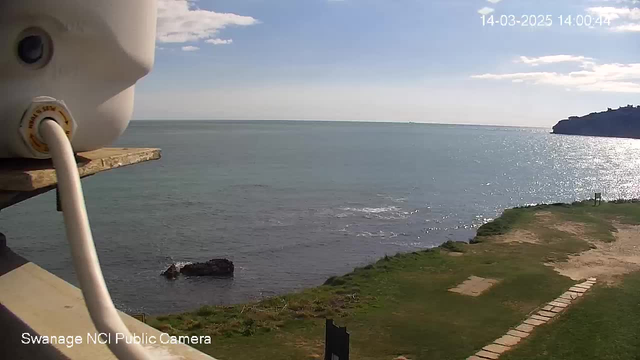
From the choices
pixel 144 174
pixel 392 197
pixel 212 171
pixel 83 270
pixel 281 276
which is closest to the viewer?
pixel 83 270

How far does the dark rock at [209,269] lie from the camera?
2725 cm

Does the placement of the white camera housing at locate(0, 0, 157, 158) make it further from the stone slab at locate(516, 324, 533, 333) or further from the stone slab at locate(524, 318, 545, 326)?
the stone slab at locate(524, 318, 545, 326)

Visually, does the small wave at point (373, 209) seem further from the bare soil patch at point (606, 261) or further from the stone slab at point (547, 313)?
the stone slab at point (547, 313)

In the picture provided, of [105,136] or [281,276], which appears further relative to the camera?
[281,276]

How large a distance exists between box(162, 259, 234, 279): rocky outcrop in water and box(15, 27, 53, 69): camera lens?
81.3 ft

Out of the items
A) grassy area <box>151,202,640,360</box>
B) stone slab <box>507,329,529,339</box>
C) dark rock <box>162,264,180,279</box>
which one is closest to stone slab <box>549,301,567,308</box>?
grassy area <box>151,202,640,360</box>

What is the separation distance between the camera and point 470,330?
13.4 m

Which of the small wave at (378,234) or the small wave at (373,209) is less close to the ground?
the small wave at (373,209)

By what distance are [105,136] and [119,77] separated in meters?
0.43

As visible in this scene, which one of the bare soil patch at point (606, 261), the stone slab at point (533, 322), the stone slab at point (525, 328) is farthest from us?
the bare soil patch at point (606, 261)

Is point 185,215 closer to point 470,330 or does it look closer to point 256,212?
point 256,212

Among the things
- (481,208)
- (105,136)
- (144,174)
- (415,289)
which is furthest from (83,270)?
(144,174)

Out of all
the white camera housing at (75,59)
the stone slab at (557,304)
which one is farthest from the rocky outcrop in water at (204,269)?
the white camera housing at (75,59)

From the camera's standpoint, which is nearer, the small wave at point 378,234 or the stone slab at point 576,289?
the stone slab at point 576,289
